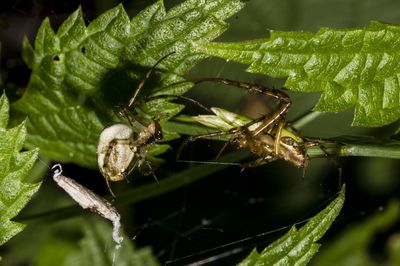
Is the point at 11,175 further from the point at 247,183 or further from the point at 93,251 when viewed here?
the point at 247,183

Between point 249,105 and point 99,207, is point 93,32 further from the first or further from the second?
point 249,105

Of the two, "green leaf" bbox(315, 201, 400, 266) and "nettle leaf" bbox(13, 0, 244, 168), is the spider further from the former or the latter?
"green leaf" bbox(315, 201, 400, 266)

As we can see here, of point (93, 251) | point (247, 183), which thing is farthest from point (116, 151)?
point (247, 183)

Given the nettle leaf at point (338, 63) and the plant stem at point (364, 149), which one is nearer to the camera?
the nettle leaf at point (338, 63)

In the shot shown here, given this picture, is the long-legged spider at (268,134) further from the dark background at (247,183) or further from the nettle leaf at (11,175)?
the dark background at (247,183)

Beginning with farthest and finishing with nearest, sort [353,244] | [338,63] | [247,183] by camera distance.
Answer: [247,183], [353,244], [338,63]

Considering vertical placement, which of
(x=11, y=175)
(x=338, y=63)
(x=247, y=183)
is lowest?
(x=247, y=183)

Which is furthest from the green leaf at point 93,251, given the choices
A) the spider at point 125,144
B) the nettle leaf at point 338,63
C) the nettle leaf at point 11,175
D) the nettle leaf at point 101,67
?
the nettle leaf at point 338,63
